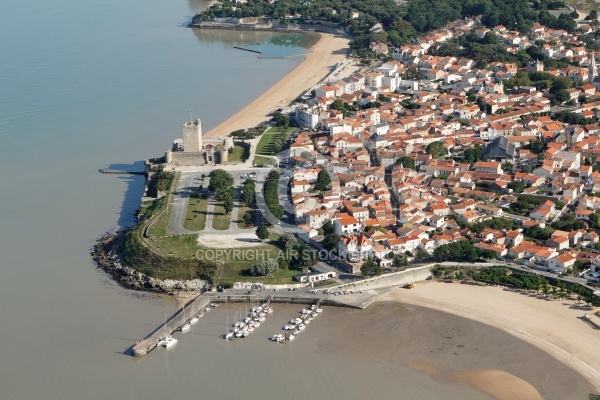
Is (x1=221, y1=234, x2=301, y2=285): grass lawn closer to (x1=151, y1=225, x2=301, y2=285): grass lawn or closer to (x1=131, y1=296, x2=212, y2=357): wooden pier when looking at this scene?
(x1=151, y1=225, x2=301, y2=285): grass lawn

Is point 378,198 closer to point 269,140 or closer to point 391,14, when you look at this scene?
point 269,140

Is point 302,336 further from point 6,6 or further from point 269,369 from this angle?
point 6,6

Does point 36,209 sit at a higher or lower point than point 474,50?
lower

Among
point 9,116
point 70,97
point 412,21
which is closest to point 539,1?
point 412,21

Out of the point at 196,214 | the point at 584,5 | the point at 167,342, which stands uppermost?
the point at 584,5

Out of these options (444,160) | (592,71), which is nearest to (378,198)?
(444,160)

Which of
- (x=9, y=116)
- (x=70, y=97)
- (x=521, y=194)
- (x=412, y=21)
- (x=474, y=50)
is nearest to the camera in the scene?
(x=521, y=194)
